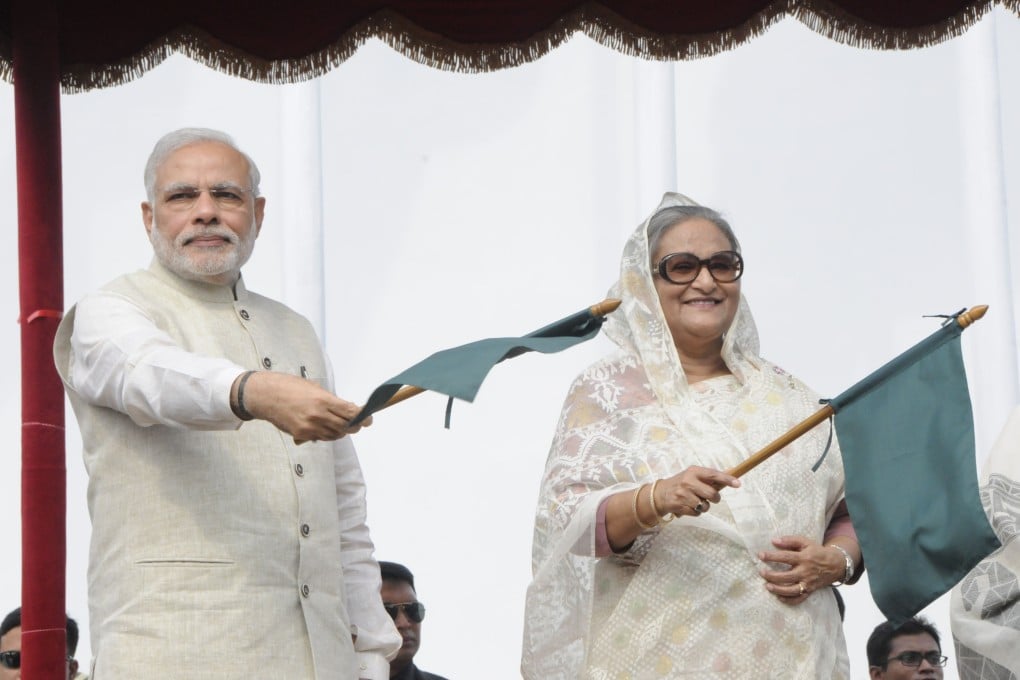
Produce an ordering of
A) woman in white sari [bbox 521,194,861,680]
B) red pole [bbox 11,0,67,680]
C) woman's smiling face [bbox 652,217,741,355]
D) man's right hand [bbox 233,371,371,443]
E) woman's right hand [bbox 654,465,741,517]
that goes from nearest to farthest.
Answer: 1. man's right hand [bbox 233,371,371,443]
2. woman's right hand [bbox 654,465,741,517]
3. woman in white sari [bbox 521,194,861,680]
4. red pole [bbox 11,0,67,680]
5. woman's smiling face [bbox 652,217,741,355]

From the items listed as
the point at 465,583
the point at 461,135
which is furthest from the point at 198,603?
the point at 461,135

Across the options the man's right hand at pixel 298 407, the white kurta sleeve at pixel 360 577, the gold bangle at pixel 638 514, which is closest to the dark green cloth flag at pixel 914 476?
the gold bangle at pixel 638 514

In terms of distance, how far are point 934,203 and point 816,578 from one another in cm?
322

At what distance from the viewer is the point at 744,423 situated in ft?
14.1

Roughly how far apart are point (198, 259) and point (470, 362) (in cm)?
69

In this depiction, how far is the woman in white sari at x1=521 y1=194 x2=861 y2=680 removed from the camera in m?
4.10

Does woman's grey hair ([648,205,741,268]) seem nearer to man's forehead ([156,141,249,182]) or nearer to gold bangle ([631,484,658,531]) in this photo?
gold bangle ([631,484,658,531])

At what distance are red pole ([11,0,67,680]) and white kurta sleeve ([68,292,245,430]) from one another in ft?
1.98

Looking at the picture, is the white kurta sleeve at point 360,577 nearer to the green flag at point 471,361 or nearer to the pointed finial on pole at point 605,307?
the green flag at point 471,361

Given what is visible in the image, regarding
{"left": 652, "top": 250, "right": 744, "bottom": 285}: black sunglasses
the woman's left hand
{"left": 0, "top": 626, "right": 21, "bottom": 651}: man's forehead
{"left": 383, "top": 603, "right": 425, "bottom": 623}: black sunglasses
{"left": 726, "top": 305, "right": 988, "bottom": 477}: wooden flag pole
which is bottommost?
{"left": 0, "top": 626, "right": 21, "bottom": 651}: man's forehead

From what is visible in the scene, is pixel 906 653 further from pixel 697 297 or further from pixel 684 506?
pixel 684 506

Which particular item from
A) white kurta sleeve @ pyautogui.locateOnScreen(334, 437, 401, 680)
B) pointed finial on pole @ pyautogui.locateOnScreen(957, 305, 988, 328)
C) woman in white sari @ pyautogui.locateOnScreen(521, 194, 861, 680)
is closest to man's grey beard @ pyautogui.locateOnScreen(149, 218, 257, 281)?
white kurta sleeve @ pyautogui.locateOnScreen(334, 437, 401, 680)

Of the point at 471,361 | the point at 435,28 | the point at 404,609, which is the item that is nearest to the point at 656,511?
the point at 471,361

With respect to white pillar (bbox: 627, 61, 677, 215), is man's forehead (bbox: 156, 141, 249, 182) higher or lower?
lower
